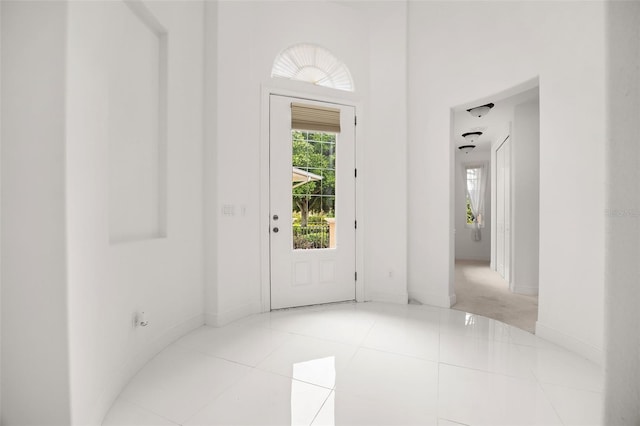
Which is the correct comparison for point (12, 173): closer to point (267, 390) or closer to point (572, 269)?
point (267, 390)

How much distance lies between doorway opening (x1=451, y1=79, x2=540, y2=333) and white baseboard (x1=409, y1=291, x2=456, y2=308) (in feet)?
0.50

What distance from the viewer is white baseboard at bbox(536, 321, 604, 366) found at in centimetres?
211

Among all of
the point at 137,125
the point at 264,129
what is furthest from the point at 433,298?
the point at 137,125

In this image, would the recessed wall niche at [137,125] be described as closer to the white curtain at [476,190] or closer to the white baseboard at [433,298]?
the white baseboard at [433,298]

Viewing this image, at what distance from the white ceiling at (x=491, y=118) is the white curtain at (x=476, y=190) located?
1.27 meters

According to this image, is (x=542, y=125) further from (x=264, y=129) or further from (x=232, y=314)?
(x=232, y=314)

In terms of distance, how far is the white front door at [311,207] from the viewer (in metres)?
3.21

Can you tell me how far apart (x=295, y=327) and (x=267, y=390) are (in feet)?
3.33

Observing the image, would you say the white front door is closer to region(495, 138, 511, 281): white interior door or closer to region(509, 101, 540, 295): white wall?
region(509, 101, 540, 295): white wall

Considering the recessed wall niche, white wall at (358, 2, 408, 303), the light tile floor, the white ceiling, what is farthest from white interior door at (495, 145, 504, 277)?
the recessed wall niche

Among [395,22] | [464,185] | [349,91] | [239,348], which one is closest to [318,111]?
[349,91]

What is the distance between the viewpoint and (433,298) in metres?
3.43

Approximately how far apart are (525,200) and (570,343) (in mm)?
2303

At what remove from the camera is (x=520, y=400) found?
165 cm
